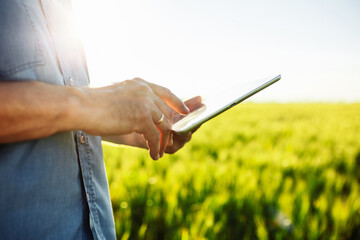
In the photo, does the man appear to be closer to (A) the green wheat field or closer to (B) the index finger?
(B) the index finger

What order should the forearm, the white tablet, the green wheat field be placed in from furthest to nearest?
the green wheat field < the white tablet < the forearm

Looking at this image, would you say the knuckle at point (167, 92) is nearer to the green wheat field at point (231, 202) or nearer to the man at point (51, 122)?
the man at point (51, 122)

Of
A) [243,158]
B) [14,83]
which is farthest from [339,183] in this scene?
[14,83]

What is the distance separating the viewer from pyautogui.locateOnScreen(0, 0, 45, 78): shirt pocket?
474 mm

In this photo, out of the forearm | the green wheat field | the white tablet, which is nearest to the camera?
the forearm

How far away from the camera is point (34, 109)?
430 millimetres

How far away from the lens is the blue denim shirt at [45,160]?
0.50 meters

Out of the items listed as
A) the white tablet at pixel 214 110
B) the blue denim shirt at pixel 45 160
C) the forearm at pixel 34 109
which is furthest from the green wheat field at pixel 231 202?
the forearm at pixel 34 109

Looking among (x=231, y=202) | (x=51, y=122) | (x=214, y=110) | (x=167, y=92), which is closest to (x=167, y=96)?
(x=167, y=92)

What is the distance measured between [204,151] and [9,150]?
2.70m

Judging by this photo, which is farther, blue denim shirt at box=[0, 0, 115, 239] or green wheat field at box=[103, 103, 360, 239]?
green wheat field at box=[103, 103, 360, 239]

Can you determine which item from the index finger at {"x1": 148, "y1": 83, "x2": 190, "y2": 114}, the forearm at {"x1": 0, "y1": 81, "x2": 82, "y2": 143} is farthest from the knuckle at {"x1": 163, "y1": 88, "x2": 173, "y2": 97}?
the forearm at {"x1": 0, "y1": 81, "x2": 82, "y2": 143}

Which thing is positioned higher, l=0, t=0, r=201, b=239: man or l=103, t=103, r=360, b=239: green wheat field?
l=0, t=0, r=201, b=239: man

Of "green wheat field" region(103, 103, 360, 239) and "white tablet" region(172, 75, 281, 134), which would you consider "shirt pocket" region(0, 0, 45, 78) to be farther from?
"green wheat field" region(103, 103, 360, 239)
